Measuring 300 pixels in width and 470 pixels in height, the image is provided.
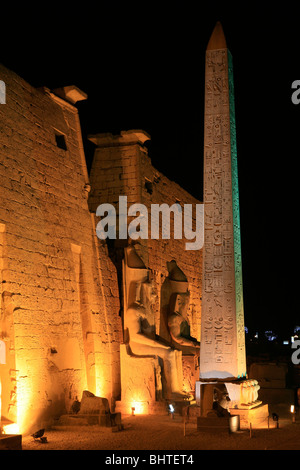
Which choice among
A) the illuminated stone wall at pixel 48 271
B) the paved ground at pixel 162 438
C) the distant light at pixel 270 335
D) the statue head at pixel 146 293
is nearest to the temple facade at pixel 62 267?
the illuminated stone wall at pixel 48 271

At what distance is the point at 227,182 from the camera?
34.2 ft

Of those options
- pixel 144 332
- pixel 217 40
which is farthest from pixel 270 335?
pixel 217 40

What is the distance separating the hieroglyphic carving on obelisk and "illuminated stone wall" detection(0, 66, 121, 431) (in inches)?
91.4

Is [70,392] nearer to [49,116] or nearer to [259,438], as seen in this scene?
[259,438]

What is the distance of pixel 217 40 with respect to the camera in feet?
35.3

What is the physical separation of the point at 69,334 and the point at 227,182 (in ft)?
11.6

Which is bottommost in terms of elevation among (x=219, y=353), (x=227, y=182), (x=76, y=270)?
(x=219, y=353)

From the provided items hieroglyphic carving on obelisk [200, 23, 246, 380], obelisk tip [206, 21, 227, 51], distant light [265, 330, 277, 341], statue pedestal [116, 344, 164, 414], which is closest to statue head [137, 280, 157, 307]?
statue pedestal [116, 344, 164, 414]

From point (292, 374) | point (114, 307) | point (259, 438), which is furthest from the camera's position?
point (292, 374)

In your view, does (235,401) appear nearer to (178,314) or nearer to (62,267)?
(62,267)

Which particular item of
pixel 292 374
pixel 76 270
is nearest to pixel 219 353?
pixel 76 270

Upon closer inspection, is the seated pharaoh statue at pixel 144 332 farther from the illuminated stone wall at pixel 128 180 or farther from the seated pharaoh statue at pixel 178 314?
the illuminated stone wall at pixel 128 180

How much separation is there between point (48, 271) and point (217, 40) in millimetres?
4459

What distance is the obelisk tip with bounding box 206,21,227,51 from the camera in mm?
10734
